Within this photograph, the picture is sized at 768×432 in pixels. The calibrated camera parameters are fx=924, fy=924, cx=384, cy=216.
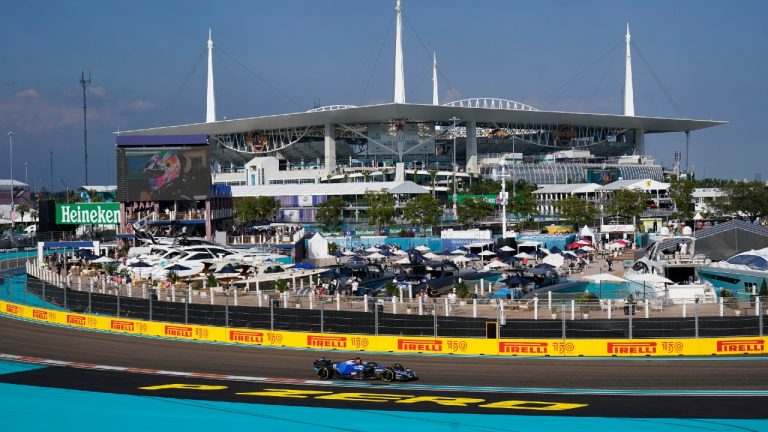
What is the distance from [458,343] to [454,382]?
15.5 feet

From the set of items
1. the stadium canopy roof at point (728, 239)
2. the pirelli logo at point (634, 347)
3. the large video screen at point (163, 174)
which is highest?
the large video screen at point (163, 174)

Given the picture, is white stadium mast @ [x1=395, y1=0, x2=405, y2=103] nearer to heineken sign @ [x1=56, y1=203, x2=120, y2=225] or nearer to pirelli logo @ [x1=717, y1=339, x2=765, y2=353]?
heineken sign @ [x1=56, y1=203, x2=120, y2=225]

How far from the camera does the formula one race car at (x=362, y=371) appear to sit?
26.3m

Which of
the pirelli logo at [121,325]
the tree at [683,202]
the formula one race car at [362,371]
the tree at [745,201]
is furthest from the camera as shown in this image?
the tree at [745,201]

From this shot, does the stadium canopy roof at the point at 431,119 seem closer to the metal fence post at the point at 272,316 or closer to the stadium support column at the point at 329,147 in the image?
the stadium support column at the point at 329,147

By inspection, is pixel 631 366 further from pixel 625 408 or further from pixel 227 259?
pixel 227 259

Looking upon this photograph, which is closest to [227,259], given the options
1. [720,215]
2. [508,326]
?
[508,326]

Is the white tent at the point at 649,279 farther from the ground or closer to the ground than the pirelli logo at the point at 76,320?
farther from the ground

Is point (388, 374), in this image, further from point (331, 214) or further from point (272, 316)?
point (331, 214)

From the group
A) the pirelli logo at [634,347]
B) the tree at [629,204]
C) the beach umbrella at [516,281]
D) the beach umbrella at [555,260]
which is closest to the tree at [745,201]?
the tree at [629,204]

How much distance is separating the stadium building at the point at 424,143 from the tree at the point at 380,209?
2492cm

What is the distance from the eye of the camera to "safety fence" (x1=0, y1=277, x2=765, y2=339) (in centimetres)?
2947

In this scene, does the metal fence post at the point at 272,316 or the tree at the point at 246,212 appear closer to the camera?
the metal fence post at the point at 272,316

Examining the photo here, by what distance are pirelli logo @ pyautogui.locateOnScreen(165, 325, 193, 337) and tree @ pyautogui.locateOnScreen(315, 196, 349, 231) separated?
62.6 metres
